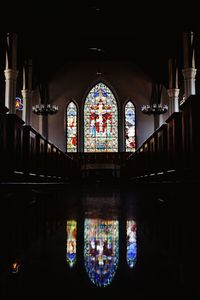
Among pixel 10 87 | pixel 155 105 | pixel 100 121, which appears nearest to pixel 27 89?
pixel 10 87

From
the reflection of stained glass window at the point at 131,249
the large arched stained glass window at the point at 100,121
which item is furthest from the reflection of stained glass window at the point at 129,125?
the reflection of stained glass window at the point at 131,249

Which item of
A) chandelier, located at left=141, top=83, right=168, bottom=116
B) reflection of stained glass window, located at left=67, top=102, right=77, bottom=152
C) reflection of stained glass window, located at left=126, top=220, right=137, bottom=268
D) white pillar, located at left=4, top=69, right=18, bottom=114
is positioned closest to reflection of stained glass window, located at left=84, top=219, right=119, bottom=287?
reflection of stained glass window, located at left=126, top=220, right=137, bottom=268

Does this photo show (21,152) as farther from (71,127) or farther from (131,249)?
(71,127)

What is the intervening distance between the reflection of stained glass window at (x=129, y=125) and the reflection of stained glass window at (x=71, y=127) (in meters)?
2.65

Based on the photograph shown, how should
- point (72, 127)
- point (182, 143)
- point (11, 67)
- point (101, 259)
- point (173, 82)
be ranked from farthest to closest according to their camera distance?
point (72, 127) → point (173, 82) → point (11, 67) → point (182, 143) → point (101, 259)

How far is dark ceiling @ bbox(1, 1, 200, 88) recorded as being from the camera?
1096 centimetres

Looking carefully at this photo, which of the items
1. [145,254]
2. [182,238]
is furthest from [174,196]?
[145,254]

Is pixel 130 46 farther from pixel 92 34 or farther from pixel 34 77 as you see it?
pixel 34 77

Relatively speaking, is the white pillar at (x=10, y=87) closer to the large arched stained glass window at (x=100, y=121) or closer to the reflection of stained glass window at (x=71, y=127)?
the reflection of stained glass window at (x=71, y=127)

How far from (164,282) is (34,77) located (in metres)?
16.4

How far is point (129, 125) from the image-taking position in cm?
1889

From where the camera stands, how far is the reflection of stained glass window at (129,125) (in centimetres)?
1881

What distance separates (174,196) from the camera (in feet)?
7.93

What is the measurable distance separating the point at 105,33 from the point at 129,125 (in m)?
5.59
